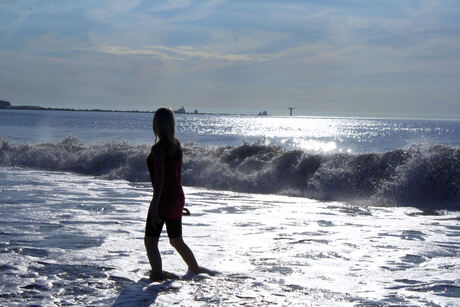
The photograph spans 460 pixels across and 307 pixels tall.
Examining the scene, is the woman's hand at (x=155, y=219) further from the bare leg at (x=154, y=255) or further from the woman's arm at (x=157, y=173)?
the bare leg at (x=154, y=255)

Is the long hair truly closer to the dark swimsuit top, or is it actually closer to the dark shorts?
the dark swimsuit top

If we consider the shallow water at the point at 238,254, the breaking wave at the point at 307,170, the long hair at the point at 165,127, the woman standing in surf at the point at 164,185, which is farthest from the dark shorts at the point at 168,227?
the breaking wave at the point at 307,170

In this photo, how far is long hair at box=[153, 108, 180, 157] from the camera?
495 cm

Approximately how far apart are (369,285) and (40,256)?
13.2 ft

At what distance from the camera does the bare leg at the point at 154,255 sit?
5290mm

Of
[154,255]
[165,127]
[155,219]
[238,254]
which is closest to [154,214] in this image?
[155,219]

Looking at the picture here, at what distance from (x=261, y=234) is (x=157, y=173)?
3329 mm

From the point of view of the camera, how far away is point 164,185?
5156 millimetres

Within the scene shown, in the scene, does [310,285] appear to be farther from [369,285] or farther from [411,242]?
[411,242]

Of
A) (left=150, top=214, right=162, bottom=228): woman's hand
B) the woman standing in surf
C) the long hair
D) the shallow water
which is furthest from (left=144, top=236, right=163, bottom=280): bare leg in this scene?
the long hair

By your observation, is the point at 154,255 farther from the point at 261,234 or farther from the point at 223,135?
the point at 223,135

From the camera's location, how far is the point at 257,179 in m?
15.0

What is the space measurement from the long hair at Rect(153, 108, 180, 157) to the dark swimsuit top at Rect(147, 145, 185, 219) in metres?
0.15

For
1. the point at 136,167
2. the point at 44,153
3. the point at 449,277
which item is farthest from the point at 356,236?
the point at 44,153
